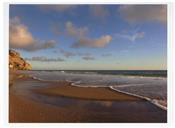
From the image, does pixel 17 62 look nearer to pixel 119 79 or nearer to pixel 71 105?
pixel 71 105

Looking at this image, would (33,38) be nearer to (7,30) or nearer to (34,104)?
(7,30)

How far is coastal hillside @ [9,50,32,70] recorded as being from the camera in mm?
2596

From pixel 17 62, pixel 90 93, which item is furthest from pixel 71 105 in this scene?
pixel 17 62

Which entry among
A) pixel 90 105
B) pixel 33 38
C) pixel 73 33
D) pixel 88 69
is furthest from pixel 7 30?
pixel 90 105

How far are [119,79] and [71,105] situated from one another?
17.6 inches

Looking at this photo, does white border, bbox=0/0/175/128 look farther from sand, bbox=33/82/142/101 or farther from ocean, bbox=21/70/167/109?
sand, bbox=33/82/142/101

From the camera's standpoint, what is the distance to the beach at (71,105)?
2.62 m

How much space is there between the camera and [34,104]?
2.66 meters

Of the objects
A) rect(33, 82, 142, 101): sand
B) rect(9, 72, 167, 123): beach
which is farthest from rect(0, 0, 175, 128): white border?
rect(33, 82, 142, 101): sand

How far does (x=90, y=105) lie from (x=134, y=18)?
0.80m

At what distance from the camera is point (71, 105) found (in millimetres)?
2664

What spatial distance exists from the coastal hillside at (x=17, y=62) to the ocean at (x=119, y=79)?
Answer: 5 centimetres
